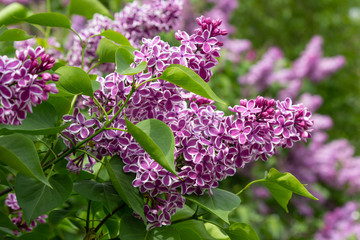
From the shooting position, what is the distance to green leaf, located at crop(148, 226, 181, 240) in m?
0.69

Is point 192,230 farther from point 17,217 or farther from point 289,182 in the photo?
point 17,217

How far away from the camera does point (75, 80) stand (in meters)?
0.66

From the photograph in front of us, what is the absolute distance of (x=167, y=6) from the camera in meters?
1.14

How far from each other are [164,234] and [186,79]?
24cm

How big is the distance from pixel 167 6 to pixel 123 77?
50 centimetres

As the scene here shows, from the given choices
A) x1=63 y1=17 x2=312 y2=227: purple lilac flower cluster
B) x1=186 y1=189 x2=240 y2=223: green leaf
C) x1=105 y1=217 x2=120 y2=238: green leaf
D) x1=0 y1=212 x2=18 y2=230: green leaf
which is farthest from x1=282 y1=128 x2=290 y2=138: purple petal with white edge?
x1=0 y1=212 x2=18 y2=230: green leaf

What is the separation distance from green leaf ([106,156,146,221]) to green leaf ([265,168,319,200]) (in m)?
0.22

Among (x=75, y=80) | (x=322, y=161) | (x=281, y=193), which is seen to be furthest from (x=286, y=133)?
(x=322, y=161)

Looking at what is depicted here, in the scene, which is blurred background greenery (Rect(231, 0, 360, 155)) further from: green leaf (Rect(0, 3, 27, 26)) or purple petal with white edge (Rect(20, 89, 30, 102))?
purple petal with white edge (Rect(20, 89, 30, 102))

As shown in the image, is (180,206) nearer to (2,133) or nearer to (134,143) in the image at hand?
(134,143)

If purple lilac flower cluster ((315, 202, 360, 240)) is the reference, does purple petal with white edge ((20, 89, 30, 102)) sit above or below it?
below

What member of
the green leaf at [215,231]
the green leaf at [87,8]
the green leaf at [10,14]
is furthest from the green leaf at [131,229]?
the green leaf at [87,8]

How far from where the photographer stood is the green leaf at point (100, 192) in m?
0.69

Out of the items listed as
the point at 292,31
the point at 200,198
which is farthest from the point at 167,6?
the point at 292,31
